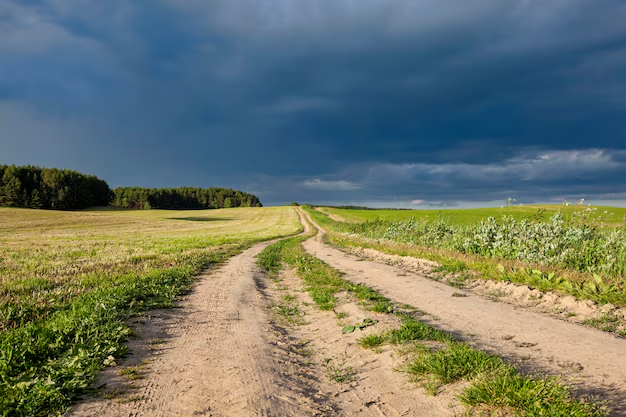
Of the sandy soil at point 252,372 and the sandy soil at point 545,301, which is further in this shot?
the sandy soil at point 545,301

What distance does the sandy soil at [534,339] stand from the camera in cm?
442

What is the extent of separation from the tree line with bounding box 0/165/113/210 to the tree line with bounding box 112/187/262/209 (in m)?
25.5

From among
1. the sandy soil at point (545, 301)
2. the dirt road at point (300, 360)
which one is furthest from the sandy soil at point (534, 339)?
the sandy soil at point (545, 301)

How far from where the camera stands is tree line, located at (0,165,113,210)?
83.1 metres

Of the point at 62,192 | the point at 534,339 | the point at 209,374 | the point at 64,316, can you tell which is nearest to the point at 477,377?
the point at 534,339

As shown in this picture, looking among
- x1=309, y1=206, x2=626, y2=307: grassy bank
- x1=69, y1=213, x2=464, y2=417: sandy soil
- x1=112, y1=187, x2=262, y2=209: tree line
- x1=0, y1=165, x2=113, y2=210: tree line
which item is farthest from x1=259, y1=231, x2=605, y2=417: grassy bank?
x1=112, y1=187, x2=262, y2=209: tree line

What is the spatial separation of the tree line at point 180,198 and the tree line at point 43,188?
25501 millimetres

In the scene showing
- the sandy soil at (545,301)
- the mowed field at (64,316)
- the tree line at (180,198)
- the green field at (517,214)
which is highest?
the tree line at (180,198)

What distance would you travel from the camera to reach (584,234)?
39.5ft

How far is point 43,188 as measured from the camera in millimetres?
88312

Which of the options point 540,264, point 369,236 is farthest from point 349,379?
point 369,236

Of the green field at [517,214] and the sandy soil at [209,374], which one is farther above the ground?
the green field at [517,214]

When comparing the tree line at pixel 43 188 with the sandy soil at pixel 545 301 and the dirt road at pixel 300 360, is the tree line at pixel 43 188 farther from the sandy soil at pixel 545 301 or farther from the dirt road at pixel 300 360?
the sandy soil at pixel 545 301

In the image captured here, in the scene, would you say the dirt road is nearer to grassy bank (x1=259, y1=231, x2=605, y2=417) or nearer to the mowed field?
grassy bank (x1=259, y1=231, x2=605, y2=417)
